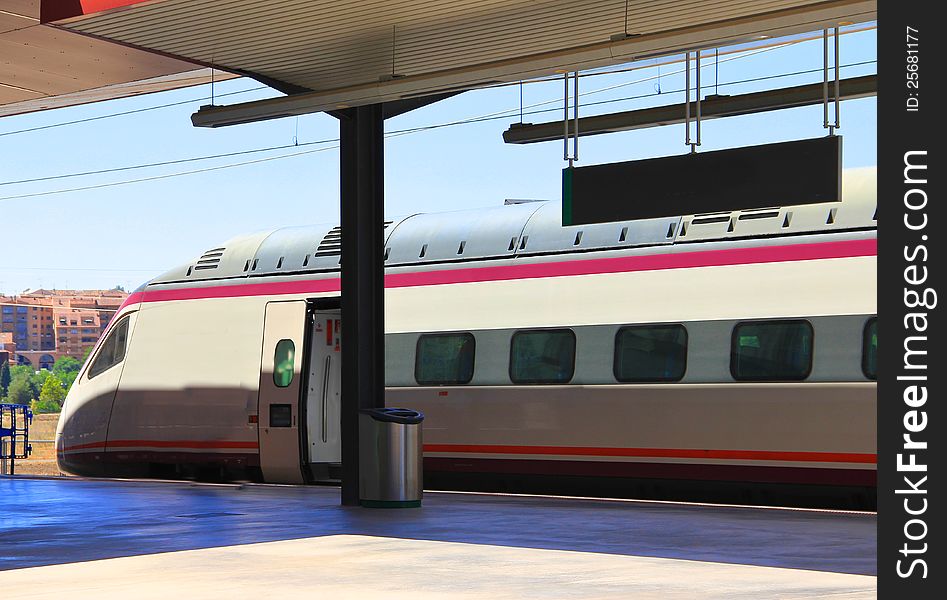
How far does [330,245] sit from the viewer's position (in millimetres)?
17641

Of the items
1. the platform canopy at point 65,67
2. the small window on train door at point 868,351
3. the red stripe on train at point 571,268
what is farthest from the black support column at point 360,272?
the small window on train door at point 868,351

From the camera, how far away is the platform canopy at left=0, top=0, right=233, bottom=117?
12766 millimetres

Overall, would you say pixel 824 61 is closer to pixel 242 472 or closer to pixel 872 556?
pixel 872 556

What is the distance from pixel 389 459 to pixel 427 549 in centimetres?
359

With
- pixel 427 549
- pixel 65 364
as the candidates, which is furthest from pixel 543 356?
pixel 65 364

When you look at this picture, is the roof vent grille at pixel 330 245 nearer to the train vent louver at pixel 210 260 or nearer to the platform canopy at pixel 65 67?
the train vent louver at pixel 210 260

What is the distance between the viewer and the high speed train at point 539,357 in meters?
Answer: 13.8

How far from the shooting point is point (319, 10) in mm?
11461

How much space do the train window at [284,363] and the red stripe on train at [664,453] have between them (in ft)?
7.24

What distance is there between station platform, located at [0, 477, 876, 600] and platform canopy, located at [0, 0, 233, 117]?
4270mm

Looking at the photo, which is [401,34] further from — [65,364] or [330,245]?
[65,364]

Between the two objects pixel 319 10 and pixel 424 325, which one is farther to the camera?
pixel 424 325
